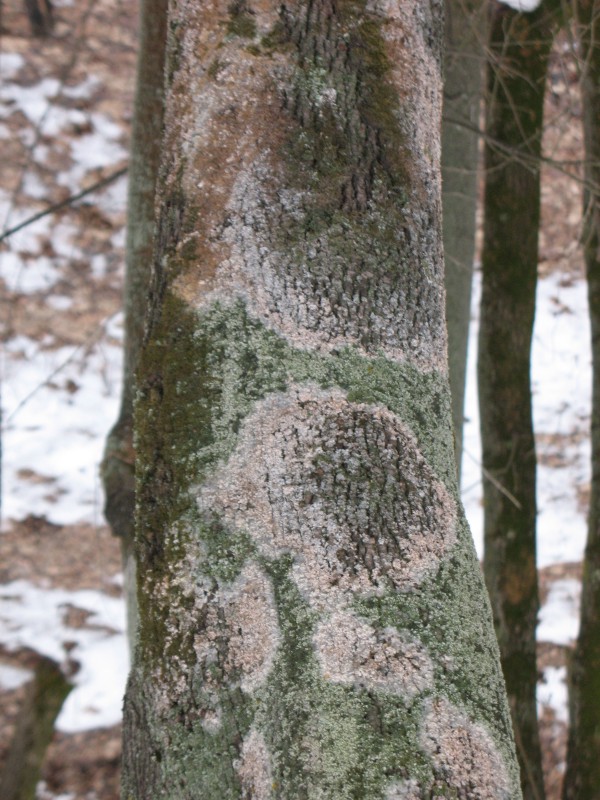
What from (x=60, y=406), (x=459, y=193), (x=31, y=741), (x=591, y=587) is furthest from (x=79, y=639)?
(x=459, y=193)

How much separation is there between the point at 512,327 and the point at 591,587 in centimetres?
93

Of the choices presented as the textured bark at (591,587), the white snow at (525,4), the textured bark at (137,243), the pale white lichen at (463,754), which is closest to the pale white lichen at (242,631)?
the pale white lichen at (463,754)

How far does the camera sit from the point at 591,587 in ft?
8.02

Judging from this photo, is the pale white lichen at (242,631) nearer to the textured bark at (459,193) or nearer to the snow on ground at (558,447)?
the textured bark at (459,193)

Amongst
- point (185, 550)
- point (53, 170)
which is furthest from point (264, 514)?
point (53, 170)

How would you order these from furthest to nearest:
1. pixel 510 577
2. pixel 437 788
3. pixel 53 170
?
pixel 53 170, pixel 510 577, pixel 437 788

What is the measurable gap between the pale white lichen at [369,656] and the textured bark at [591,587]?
1894 millimetres

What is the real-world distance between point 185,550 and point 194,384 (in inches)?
7.1

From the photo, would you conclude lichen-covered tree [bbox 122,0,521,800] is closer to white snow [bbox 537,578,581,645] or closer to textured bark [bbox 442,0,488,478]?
textured bark [bbox 442,0,488,478]

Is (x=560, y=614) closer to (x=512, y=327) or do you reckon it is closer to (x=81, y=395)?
(x=512, y=327)

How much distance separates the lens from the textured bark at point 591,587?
2270 mm

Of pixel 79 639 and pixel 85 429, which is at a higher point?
pixel 85 429

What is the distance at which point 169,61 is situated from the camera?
39.5 inches

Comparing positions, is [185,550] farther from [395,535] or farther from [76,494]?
[76,494]
